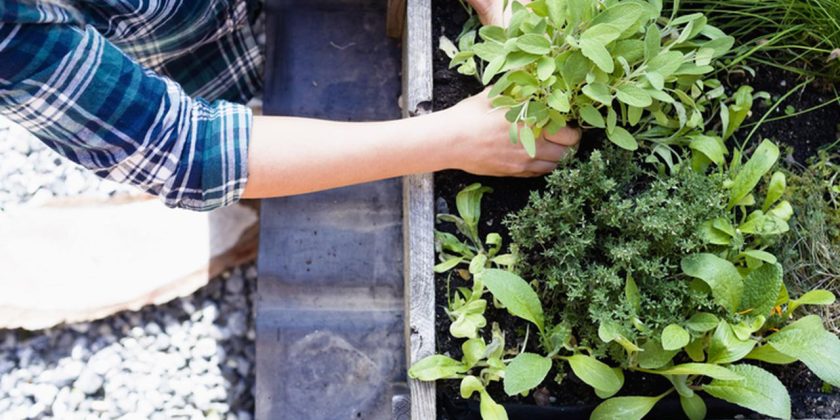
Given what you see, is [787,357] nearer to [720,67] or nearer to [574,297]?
[574,297]

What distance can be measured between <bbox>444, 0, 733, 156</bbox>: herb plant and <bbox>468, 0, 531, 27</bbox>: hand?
0.10 metres

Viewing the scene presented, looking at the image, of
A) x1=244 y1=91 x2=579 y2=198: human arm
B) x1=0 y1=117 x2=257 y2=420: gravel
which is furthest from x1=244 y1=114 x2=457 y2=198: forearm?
x1=0 y1=117 x2=257 y2=420: gravel

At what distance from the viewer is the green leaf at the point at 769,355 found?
3.02 ft

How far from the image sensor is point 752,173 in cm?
97

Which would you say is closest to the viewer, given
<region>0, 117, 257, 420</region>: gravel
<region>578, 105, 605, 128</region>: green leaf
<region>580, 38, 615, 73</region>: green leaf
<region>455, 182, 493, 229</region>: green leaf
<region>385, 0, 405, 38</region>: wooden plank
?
<region>580, 38, 615, 73</region>: green leaf

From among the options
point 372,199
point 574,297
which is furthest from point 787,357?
point 372,199

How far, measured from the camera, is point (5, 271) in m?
1.50

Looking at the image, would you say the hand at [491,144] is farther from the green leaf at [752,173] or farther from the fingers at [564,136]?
the green leaf at [752,173]

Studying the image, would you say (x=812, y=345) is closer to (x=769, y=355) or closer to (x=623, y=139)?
(x=769, y=355)

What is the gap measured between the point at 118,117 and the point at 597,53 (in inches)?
20.9

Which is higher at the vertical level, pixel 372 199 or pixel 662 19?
pixel 662 19

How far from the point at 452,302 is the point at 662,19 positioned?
0.44 m

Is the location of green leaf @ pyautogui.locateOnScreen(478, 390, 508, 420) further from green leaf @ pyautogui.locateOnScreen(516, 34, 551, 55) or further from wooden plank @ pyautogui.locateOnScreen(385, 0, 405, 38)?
wooden plank @ pyautogui.locateOnScreen(385, 0, 405, 38)

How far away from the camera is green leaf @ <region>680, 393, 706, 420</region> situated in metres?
0.94
